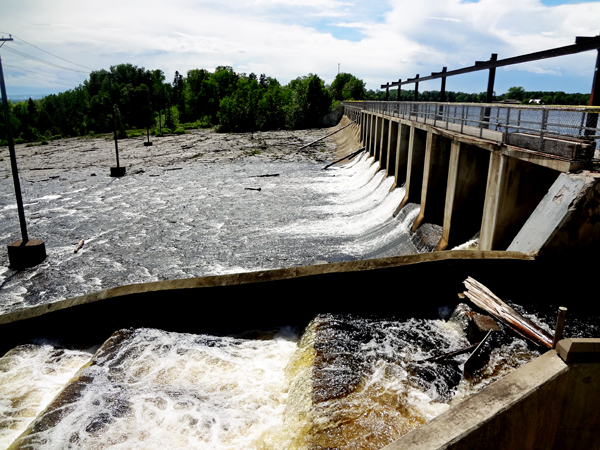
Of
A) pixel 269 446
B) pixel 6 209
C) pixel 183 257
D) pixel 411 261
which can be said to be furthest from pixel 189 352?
pixel 6 209

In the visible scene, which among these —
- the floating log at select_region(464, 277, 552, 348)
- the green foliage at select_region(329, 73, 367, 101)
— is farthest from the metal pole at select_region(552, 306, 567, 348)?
the green foliage at select_region(329, 73, 367, 101)

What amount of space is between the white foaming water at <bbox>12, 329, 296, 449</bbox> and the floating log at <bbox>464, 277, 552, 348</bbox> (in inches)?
159

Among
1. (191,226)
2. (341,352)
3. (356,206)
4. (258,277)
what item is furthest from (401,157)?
(341,352)

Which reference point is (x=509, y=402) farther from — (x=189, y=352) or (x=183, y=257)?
(x=183, y=257)

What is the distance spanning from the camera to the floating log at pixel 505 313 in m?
7.66

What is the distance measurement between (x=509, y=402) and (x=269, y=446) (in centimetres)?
325

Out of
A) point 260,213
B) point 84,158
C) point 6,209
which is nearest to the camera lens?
point 260,213

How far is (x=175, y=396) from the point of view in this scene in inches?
286

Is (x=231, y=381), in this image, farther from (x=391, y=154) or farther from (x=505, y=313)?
(x=391, y=154)

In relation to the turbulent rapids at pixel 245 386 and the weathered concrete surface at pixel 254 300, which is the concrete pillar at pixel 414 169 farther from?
the turbulent rapids at pixel 245 386

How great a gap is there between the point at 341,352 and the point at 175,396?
3.08m

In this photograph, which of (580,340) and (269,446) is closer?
(580,340)

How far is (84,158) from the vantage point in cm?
5247

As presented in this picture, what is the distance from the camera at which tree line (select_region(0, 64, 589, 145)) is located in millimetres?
82375
